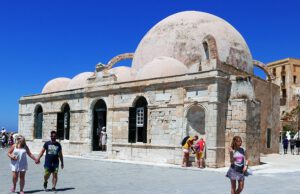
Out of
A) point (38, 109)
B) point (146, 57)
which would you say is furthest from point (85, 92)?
point (38, 109)

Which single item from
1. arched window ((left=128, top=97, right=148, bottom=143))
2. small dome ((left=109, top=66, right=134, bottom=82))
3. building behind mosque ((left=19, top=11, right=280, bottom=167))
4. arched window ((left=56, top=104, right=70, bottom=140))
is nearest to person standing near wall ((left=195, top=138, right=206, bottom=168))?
building behind mosque ((left=19, top=11, right=280, bottom=167))

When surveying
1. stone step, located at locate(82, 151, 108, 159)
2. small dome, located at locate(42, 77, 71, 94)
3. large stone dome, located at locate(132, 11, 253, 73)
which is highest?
large stone dome, located at locate(132, 11, 253, 73)

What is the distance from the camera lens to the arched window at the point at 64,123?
22984 mm

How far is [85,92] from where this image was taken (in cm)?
2159

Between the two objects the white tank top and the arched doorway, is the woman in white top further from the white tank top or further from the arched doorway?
the arched doorway

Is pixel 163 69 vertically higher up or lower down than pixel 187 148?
higher up

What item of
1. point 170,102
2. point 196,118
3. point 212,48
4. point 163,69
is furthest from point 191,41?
point 196,118

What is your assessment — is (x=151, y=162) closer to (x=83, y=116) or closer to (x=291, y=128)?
(x=83, y=116)

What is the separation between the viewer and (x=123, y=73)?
23031 mm

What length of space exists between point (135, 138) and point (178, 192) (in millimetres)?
9379

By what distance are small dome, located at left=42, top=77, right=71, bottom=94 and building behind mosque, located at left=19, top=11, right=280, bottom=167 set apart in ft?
0.82

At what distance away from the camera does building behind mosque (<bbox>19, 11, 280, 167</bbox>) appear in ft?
52.8

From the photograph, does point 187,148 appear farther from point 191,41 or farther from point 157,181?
point 191,41

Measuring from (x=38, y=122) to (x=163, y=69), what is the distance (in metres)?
11.0
